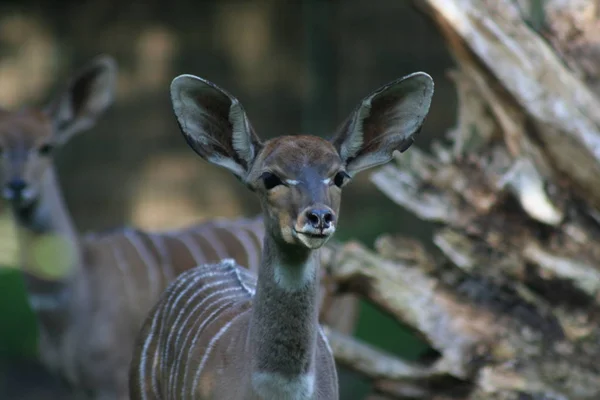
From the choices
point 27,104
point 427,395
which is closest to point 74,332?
point 427,395

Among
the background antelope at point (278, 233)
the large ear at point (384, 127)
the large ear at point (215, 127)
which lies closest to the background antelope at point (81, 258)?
the background antelope at point (278, 233)

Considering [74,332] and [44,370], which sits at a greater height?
[74,332]

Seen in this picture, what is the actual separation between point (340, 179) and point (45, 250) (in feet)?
8.21

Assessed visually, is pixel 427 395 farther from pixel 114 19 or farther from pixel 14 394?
pixel 114 19

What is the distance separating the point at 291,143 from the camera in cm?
292

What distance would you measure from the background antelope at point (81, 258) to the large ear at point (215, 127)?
1998 millimetres

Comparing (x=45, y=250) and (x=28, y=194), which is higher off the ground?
(x=28, y=194)

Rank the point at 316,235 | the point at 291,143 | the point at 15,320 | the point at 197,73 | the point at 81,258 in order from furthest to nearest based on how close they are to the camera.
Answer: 1. the point at 197,73
2. the point at 15,320
3. the point at 81,258
4. the point at 291,143
5. the point at 316,235

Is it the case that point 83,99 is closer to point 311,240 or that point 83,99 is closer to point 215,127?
point 215,127

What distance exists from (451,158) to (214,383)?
6.56ft

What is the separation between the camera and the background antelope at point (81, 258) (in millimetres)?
4781

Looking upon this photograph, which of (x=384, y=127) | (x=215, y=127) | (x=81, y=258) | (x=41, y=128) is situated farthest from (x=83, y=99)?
(x=384, y=127)

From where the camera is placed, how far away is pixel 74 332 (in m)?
4.82

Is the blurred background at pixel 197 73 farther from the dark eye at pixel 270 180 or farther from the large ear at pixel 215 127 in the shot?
the dark eye at pixel 270 180
